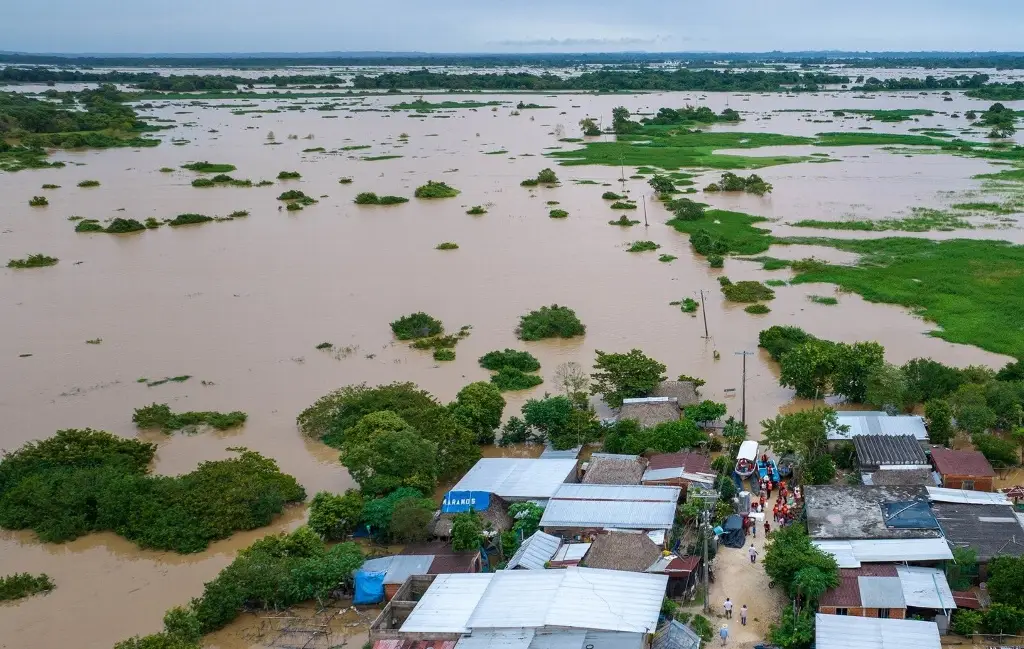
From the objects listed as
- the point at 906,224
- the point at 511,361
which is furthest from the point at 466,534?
the point at 906,224

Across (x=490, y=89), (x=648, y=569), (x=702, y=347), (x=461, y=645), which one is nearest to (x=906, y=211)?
(x=702, y=347)

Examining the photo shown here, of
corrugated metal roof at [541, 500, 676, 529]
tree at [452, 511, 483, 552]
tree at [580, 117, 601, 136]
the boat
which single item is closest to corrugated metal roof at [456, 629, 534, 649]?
tree at [452, 511, 483, 552]

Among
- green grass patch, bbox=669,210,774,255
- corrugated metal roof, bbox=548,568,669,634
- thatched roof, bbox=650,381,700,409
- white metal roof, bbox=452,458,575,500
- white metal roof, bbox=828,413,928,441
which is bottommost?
white metal roof, bbox=452,458,575,500

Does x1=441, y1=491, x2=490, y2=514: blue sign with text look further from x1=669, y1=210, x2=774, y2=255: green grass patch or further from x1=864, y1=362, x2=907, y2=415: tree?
x1=669, y1=210, x2=774, y2=255: green grass patch

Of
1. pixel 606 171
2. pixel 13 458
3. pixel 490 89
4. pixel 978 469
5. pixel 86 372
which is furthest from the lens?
pixel 490 89

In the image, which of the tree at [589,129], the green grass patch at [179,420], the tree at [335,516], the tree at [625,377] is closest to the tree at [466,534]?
the tree at [335,516]

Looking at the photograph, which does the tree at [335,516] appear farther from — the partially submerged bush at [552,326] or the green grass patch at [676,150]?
the green grass patch at [676,150]

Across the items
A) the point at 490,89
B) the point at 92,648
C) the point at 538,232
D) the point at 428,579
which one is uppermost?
the point at 490,89

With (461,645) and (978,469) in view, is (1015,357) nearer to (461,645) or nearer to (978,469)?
(978,469)
